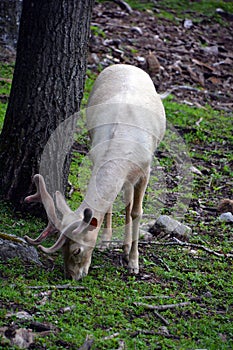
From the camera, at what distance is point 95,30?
1290cm

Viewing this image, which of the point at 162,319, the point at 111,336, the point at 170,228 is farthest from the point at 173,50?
the point at 111,336

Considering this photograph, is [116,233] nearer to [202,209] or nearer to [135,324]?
[202,209]

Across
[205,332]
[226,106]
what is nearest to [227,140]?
[226,106]

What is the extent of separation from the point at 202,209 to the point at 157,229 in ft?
3.55

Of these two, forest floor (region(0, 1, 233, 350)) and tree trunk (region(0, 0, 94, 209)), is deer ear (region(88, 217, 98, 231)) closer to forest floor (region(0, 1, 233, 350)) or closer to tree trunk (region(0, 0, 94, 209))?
forest floor (region(0, 1, 233, 350))

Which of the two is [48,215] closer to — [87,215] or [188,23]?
[87,215]

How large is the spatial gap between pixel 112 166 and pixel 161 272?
110 centimetres

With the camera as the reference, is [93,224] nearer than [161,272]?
Yes

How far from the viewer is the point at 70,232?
501 centimetres

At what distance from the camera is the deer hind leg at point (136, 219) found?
19.1 ft

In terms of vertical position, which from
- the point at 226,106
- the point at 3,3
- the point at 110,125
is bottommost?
the point at 226,106

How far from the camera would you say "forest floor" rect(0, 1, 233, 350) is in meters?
4.44

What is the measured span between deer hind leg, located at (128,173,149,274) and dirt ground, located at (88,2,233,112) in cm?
552

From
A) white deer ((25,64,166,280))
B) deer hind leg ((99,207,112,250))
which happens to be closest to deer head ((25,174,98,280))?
white deer ((25,64,166,280))
